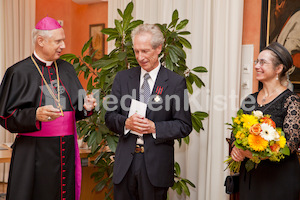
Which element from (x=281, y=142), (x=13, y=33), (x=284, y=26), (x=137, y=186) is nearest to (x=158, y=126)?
(x=137, y=186)

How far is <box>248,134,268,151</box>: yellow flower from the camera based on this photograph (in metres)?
2.35

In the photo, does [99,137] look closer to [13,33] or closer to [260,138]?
[260,138]

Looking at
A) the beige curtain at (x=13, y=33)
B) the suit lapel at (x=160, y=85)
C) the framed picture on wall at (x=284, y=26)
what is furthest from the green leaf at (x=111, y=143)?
the beige curtain at (x=13, y=33)

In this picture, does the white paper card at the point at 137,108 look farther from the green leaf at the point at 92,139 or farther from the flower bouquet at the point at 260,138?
the green leaf at the point at 92,139

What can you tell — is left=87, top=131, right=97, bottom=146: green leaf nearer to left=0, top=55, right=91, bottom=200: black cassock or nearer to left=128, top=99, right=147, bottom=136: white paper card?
left=0, top=55, right=91, bottom=200: black cassock

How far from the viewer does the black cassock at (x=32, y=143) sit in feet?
8.63

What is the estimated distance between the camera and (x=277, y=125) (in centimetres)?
259

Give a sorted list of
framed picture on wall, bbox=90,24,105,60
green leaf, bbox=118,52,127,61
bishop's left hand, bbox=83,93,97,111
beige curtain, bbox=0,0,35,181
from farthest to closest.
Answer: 1. framed picture on wall, bbox=90,24,105,60
2. beige curtain, bbox=0,0,35,181
3. green leaf, bbox=118,52,127,61
4. bishop's left hand, bbox=83,93,97,111

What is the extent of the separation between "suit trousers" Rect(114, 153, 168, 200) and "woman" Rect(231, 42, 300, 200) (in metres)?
0.63

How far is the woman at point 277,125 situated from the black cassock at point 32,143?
1.28 meters

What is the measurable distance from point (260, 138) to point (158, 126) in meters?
0.67

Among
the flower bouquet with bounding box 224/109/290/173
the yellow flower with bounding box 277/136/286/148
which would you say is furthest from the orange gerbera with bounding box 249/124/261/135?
the yellow flower with bounding box 277/136/286/148

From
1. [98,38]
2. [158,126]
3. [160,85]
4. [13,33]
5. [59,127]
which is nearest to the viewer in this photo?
[158,126]

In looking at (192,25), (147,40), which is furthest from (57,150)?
(192,25)
